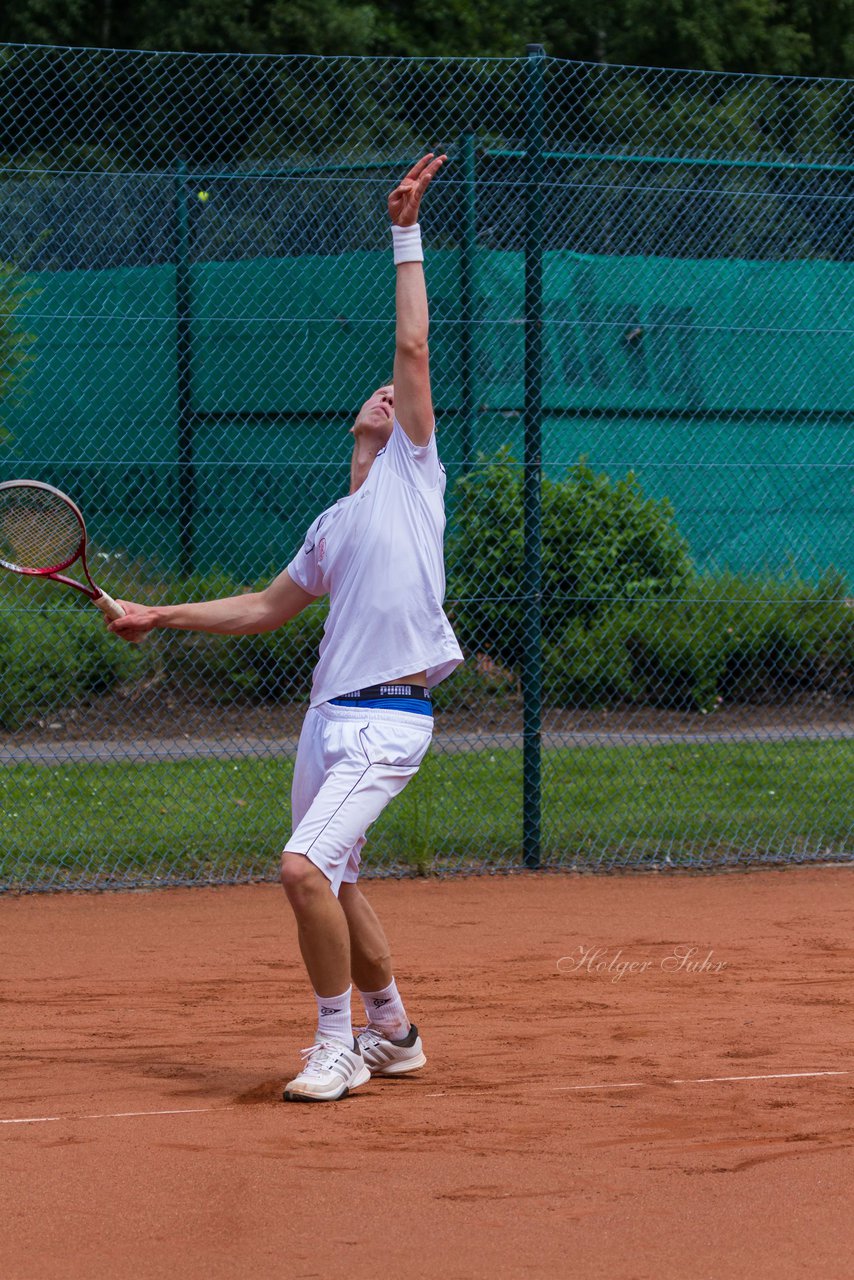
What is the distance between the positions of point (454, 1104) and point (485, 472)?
5.40 metres

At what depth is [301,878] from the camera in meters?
4.44

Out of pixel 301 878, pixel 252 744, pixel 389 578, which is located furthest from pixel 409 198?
pixel 252 744

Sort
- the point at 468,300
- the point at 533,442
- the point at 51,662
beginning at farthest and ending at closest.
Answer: the point at 468,300 → the point at 51,662 → the point at 533,442

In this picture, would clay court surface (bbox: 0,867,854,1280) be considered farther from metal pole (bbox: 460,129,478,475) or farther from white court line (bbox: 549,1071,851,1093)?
metal pole (bbox: 460,129,478,475)

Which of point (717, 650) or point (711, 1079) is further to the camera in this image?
point (717, 650)

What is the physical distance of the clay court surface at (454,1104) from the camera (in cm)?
351

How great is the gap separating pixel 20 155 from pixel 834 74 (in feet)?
70.9

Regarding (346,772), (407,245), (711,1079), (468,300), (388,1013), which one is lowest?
(711,1079)

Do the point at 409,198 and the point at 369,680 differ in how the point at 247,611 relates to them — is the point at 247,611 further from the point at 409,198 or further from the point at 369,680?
the point at 409,198

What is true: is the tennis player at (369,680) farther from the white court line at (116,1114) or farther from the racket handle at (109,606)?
the white court line at (116,1114)

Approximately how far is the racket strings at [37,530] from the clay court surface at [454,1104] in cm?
146

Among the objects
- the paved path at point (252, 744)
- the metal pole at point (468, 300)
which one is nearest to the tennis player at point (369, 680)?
the paved path at point (252, 744)

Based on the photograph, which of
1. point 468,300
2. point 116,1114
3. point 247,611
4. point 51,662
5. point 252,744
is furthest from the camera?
point 468,300

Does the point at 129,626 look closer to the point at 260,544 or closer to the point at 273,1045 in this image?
the point at 273,1045
